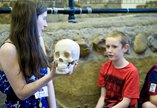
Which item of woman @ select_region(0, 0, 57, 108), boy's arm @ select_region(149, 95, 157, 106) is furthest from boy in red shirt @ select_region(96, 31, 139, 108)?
woman @ select_region(0, 0, 57, 108)

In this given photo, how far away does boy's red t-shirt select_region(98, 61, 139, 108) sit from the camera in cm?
220

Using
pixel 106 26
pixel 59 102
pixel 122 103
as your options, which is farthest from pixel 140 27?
pixel 59 102

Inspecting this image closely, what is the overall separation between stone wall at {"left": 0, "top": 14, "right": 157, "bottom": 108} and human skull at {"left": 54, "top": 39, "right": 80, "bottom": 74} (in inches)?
26.8

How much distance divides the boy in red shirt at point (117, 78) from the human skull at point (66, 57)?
2.46ft

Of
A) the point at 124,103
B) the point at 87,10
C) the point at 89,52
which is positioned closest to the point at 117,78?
the point at 124,103

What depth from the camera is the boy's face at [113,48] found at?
2232 millimetres

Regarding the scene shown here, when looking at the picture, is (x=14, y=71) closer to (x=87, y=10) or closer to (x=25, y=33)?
(x=25, y=33)

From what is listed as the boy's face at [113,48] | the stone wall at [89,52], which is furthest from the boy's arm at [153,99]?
the boy's face at [113,48]

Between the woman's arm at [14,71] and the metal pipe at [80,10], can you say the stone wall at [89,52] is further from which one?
the woman's arm at [14,71]

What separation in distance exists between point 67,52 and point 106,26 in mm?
1030

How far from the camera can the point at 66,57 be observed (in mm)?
1501

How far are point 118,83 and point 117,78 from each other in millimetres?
37

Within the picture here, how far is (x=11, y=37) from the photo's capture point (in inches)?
64.2

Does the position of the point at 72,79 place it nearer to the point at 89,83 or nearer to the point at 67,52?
the point at 89,83
